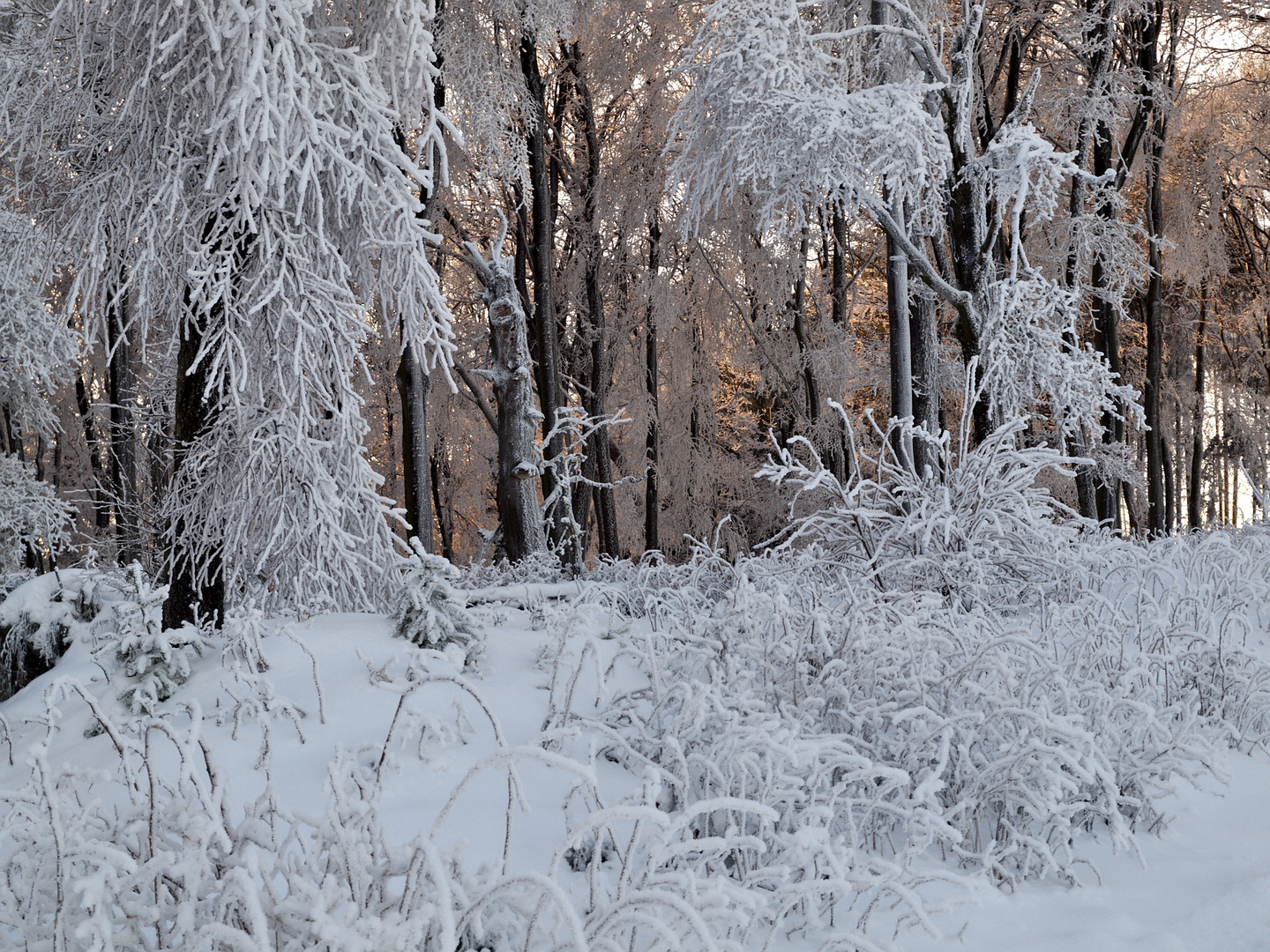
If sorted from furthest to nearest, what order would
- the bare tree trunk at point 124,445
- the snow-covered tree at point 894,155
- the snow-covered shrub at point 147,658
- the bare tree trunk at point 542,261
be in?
the bare tree trunk at point 542,261 → the bare tree trunk at point 124,445 → the snow-covered tree at point 894,155 → the snow-covered shrub at point 147,658

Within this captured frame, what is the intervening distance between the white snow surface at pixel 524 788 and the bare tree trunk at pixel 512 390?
4128mm

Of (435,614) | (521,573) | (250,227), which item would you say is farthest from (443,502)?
(435,614)

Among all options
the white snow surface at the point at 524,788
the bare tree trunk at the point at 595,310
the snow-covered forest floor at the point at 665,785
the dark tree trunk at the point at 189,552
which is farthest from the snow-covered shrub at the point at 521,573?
the bare tree trunk at the point at 595,310

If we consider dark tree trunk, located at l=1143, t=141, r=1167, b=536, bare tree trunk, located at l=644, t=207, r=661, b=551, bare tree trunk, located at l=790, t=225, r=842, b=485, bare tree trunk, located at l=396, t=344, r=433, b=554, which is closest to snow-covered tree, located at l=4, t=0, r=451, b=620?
bare tree trunk, located at l=396, t=344, r=433, b=554

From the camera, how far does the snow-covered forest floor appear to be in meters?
1.74

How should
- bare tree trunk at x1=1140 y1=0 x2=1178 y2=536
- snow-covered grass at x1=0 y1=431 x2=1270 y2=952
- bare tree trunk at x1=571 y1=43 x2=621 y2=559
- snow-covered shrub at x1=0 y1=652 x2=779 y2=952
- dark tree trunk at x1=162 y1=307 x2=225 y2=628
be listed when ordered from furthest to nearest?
bare tree trunk at x1=571 y1=43 x2=621 y2=559 < bare tree trunk at x1=1140 y1=0 x2=1178 y2=536 < dark tree trunk at x1=162 y1=307 x2=225 y2=628 < snow-covered grass at x1=0 y1=431 x2=1270 y2=952 < snow-covered shrub at x1=0 y1=652 x2=779 y2=952

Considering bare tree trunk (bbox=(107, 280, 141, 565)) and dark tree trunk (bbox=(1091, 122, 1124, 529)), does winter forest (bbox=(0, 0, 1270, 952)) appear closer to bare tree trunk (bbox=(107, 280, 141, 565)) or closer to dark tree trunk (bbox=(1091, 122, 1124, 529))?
bare tree trunk (bbox=(107, 280, 141, 565))

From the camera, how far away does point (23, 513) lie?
395 inches

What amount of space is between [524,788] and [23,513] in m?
9.95

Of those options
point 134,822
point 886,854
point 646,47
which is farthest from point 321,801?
point 646,47

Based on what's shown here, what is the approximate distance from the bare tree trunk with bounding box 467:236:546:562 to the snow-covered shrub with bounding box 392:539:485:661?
416 cm

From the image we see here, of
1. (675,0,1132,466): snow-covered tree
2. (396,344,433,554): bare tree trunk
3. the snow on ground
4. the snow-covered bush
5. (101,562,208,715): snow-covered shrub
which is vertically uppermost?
(675,0,1132,466): snow-covered tree

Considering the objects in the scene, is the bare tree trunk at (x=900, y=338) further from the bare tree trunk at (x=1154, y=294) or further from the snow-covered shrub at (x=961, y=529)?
the bare tree trunk at (x=1154, y=294)

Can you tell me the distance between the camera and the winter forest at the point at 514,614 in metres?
1.94
